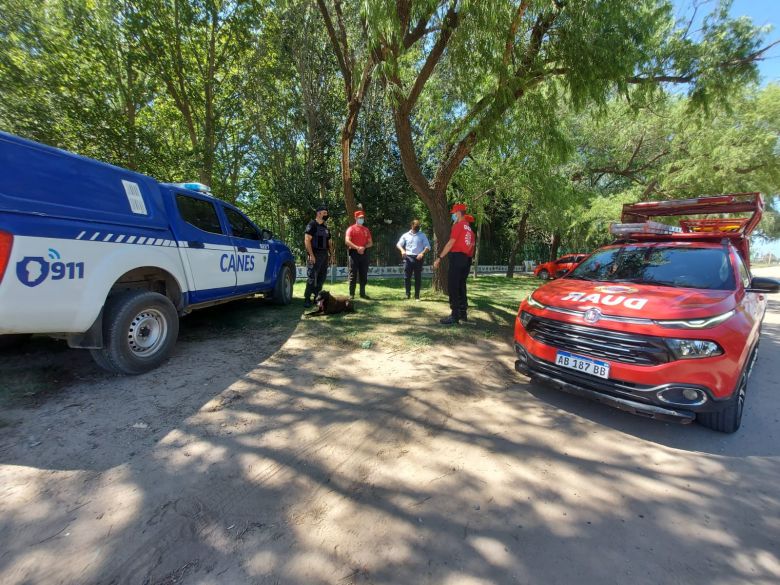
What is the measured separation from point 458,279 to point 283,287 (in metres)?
3.42

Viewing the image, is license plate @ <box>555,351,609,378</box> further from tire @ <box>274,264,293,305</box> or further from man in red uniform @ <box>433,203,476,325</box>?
tire @ <box>274,264,293,305</box>

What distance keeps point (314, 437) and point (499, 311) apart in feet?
18.4

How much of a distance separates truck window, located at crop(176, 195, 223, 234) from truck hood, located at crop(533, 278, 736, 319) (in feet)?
14.2

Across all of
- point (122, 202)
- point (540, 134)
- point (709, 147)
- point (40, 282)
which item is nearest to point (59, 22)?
point (122, 202)

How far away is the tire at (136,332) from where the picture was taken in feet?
11.7

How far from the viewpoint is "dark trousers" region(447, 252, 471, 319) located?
602 cm

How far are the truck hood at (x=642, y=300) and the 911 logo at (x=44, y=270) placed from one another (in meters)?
4.31

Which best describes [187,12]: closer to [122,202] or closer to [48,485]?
[122,202]

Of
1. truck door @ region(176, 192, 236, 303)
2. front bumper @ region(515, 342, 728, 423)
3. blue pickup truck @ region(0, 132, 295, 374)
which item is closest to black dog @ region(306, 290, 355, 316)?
truck door @ region(176, 192, 236, 303)

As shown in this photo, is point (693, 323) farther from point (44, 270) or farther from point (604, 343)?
point (44, 270)

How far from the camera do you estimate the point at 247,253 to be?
19.7 feet

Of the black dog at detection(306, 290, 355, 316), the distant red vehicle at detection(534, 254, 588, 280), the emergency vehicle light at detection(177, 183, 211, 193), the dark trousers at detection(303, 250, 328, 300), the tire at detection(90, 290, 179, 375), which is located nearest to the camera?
the tire at detection(90, 290, 179, 375)

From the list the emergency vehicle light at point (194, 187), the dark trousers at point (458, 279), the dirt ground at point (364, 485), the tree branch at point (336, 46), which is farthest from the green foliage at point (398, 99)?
the dirt ground at point (364, 485)

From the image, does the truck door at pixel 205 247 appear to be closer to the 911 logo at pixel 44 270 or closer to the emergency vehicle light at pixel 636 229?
the 911 logo at pixel 44 270
